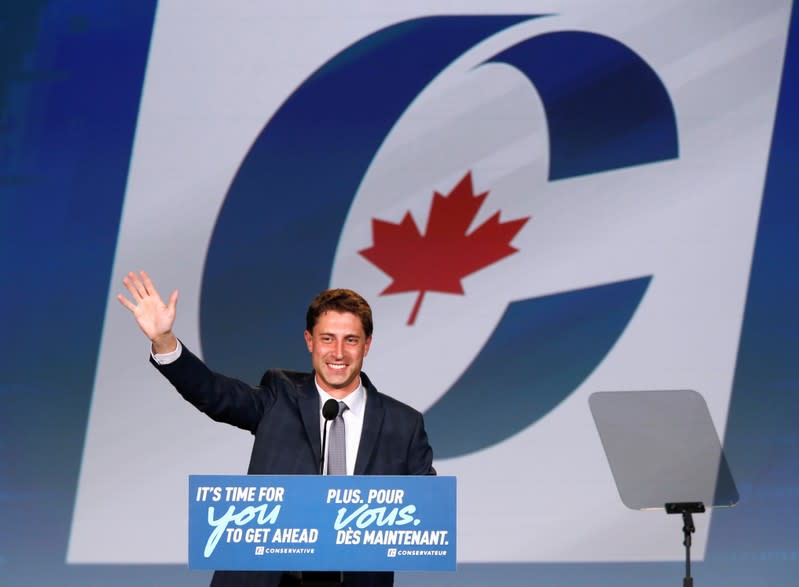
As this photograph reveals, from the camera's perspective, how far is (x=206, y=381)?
126 inches

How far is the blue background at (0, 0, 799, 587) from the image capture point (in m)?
5.56

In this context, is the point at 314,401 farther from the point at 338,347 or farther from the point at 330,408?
the point at 330,408

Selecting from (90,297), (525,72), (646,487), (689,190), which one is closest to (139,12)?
(90,297)

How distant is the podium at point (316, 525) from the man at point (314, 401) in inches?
15.2

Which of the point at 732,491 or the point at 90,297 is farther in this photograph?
the point at 90,297

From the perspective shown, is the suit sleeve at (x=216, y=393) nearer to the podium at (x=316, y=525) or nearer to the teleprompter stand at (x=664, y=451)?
the podium at (x=316, y=525)

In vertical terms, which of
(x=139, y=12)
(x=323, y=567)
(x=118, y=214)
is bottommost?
(x=323, y=567)

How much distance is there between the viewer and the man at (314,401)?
3.11 metres

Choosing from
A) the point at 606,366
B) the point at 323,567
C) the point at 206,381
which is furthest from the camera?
the point at 606,366

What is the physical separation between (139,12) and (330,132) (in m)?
1.12

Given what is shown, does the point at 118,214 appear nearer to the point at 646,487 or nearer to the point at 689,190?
the point at 689,190

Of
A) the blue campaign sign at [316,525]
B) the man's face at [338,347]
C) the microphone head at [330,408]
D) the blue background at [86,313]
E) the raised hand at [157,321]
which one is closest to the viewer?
the blue campaign sign at [316,525]

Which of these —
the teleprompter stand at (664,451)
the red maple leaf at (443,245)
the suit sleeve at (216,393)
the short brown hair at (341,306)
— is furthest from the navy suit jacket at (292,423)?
the red maple leaf at (443,245)

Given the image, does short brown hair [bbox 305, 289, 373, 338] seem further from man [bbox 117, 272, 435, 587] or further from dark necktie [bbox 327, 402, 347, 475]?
dark necktie [bbox 327, 402, 347, 475]
